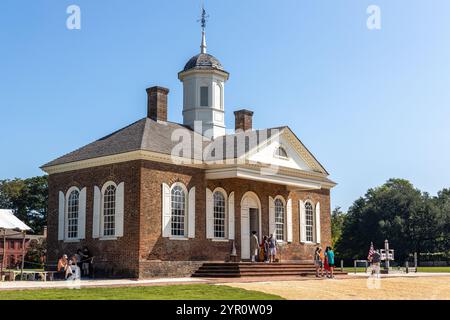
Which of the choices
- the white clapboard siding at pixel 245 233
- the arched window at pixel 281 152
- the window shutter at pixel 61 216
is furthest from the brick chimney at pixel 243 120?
the window shutter at pixel 61 216

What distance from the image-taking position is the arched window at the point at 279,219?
3164cm

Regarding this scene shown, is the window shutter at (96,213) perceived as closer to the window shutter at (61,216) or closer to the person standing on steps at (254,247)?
the window shutter at (61,216)

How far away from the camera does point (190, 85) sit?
112 feet

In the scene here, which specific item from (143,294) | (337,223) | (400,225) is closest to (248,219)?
(143,294)

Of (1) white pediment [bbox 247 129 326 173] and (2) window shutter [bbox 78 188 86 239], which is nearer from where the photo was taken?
(2) window shutter [bbox 78 188 86 239]

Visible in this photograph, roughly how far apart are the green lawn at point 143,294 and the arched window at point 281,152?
12.3 metres

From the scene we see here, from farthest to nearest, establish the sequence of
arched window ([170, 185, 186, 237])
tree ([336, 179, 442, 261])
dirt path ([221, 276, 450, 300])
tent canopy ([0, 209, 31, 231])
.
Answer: tree ([336, 179, 442, 261]), arched window ([170, 185, 186, 237]), tent canopy ([0, 209, 31, 231]), dirt path ([221, 276, 450, 300])

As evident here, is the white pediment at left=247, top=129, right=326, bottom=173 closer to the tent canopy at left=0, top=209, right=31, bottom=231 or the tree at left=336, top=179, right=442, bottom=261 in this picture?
the tent canopy at left=0, top=209, right=31, bottom=231

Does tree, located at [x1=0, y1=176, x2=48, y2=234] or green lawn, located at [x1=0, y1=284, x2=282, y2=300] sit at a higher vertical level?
tree, located at [x1=0, y1=176, x2=48, y2=234]

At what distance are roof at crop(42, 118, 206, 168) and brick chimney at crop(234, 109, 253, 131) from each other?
3.41m

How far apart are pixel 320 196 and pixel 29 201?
165ft

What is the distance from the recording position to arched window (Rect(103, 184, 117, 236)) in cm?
2634

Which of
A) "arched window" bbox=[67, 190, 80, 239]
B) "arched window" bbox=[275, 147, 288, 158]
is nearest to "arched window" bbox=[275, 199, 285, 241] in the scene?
"arched window" bbox=[275, 147, 288, 158]
